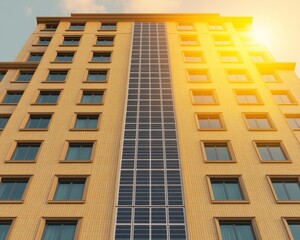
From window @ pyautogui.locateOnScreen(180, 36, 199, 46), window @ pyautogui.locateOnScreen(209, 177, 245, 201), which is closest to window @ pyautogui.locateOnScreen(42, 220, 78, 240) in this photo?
window @ pyautogui.locateOnScreen(209, 177, 245, 201)

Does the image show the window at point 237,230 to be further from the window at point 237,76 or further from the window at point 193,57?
the window at point 193,57

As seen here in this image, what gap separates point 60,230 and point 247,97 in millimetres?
21152

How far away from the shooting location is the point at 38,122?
1135 inches

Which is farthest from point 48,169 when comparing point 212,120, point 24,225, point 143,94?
point 212,120

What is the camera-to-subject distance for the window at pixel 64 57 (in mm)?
38116

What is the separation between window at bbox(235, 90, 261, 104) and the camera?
31.3 metres

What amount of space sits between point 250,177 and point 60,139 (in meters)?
15.1

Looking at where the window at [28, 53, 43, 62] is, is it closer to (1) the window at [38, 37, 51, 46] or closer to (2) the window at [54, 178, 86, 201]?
(1) the window at [38, 37, 51, 46]

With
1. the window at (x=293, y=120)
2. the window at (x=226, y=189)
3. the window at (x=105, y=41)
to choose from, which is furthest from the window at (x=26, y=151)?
Result: the window at (x=293, y=120)

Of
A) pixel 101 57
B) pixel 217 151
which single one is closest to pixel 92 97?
pixel 101 57

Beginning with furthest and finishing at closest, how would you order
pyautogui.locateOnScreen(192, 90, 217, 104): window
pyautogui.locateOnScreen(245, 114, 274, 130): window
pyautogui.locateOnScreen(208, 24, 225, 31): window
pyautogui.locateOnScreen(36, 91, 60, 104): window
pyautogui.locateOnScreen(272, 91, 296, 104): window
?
1. pyautogui.locateOnScreen(208, 24, 225, 31): window
2. pyautogui.locateOnScreen(272, 91, 296, 104): window
3. pyautogui.locateOnScreen(192, 90, 217, 104): window
4. pyautogui.locateOnScreen(36, 91, 60, 104): window
5. pyautogui.locateOnScreen(245, 114, 274, 130): window

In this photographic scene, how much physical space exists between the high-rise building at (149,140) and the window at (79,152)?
0.08 metres

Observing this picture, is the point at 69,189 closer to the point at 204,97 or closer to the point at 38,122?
the point at 38,122

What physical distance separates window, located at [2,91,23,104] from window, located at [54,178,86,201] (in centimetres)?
1342
